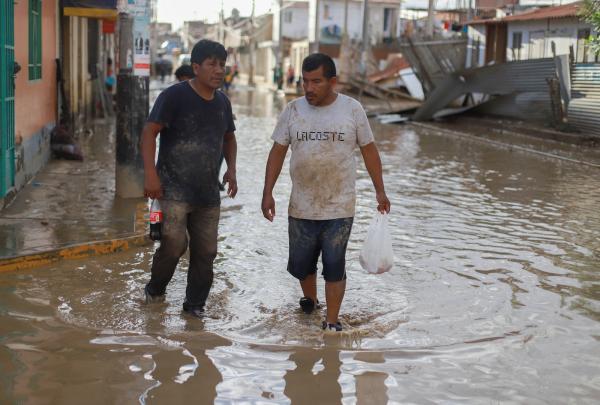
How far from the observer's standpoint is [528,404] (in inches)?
167

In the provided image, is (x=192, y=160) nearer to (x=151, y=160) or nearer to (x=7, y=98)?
(x=151, y=160)

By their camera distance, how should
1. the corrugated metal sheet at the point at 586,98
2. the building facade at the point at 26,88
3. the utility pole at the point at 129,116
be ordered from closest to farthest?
the building facade at the point at 26,88, the utility pole at the point at 129,116, the corrugated metal sheet at the point at 586,98

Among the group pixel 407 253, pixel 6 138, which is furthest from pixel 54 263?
pixel 407 253

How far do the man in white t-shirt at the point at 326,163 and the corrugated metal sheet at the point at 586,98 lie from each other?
14170 mm

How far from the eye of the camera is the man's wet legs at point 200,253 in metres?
5.61

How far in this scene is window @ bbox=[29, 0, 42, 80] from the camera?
455 inches

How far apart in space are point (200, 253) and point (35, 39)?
25.1 ft

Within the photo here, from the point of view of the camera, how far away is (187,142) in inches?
214

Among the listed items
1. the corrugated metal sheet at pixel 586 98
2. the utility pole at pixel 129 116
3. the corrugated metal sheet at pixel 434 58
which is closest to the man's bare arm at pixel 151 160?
the utility pole at pixel 129 116

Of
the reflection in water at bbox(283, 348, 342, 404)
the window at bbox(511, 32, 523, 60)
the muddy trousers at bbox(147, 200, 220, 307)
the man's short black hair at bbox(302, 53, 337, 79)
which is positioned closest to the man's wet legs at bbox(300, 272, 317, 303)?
the muddy trousers at bbox(147, 200, 220, 307)

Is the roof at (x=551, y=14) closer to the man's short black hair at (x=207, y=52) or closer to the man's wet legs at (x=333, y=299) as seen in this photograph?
the man's short black hair at (x=207, y=52)

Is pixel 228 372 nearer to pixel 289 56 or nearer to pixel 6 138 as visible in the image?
pixel 6 138

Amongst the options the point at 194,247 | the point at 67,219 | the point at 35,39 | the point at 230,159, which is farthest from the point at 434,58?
the point at 194,247

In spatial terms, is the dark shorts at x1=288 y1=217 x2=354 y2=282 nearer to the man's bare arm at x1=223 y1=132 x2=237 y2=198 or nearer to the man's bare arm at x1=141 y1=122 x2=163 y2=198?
the man's bare arm at x1=223 y1=132 x2=237 y2=198
